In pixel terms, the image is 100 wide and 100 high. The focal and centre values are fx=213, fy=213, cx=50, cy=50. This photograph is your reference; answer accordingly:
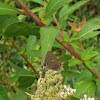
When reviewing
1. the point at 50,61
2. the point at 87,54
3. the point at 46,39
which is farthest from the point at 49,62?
the point at 87,54

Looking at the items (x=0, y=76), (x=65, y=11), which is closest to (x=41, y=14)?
(x=65, y=11)

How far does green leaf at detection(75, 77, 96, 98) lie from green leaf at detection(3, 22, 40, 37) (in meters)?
0.42

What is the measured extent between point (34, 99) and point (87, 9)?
138 inches

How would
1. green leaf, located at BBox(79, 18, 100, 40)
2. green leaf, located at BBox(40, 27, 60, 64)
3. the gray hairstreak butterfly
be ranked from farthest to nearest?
green leaf, located at BBox(79, 18, 100, 40), the gray hairstreak butterfly, green leaf, located at BBox(40, 27, 60, 64)

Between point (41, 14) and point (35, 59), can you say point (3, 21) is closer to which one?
point (41, 14)

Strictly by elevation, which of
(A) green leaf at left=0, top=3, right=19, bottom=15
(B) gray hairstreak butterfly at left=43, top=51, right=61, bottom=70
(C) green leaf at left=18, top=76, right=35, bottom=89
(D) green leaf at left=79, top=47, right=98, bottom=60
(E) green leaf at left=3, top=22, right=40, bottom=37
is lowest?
(C) green leaf at left=18, top=76, right=35, bottom=89

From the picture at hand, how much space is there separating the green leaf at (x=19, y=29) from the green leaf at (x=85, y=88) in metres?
0.42

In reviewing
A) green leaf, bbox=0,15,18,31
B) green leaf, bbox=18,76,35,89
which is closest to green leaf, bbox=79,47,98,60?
green leaf, bbox=18,76,35,89

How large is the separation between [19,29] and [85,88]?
1.71 feet

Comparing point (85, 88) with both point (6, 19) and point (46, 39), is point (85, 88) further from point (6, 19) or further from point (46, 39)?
point (6, 19)

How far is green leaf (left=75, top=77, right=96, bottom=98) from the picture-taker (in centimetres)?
118

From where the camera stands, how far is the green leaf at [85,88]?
1184 mm

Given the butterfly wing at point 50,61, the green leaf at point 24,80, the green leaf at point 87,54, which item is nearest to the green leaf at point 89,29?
the green leaf at point 87,54

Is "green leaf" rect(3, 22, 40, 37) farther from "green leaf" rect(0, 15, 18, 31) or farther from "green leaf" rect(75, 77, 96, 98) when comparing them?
"green leaf" rect(75, 77, 96, 98)
